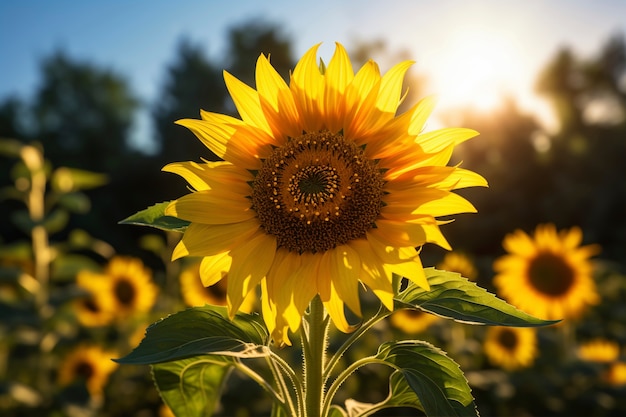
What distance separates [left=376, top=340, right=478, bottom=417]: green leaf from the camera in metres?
1.06

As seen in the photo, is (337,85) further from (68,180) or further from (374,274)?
(68,180)

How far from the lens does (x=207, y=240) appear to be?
121cm

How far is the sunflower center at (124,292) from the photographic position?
6098mm

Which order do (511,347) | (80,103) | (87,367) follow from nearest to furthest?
(511,347) → (87,367) → (80,103)

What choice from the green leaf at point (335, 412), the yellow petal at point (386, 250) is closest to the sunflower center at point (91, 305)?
the green leaf at point (335, 412)

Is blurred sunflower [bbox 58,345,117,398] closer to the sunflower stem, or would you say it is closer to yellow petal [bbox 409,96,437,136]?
the sunflower stem

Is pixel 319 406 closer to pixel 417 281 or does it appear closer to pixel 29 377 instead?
pixel 417 281

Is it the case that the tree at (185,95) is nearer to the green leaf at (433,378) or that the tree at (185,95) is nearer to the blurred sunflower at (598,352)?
the blurred sunflower at (598,352)

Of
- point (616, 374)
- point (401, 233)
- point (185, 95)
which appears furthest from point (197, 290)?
point (185, 95)

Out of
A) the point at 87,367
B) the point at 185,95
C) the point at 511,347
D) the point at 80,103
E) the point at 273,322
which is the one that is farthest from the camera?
the point at 80,103

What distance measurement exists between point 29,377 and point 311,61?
5.85 m

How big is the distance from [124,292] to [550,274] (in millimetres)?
3784

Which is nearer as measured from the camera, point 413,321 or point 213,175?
point 213,175

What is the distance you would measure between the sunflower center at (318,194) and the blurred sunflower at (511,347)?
4633mm
